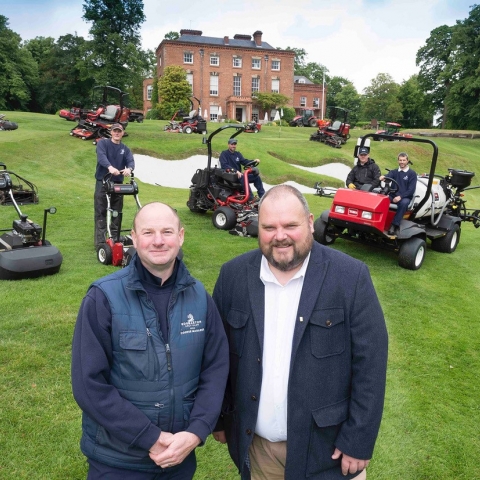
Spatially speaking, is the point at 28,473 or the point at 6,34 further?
the point at 6,34

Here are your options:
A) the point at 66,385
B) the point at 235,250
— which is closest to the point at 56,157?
the point at 235,250

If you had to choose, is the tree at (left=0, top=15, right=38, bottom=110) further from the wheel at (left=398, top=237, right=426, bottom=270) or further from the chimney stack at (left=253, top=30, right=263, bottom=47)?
the wheel at (left=398, top=237, right=426, bottom=270)

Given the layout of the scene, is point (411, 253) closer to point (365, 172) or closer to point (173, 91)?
point (365, 172)

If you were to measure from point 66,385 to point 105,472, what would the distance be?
1.93 meters

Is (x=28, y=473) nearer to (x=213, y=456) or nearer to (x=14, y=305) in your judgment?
(x=213, y=456)

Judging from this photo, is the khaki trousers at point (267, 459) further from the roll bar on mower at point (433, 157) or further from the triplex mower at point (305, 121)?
the triplex mower at point (305, 121)

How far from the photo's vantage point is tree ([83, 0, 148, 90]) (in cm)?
3416

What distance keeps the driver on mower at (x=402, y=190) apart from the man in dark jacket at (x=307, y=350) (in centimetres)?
591

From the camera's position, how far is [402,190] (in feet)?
25.5

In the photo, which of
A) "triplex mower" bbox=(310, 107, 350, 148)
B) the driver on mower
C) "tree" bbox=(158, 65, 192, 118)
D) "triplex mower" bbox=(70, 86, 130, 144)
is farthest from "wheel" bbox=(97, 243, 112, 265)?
"tree" bbox=(158, 65, 192, 118)

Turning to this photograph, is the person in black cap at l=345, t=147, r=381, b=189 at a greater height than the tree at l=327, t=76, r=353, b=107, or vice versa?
the tree at l=327, t=76, r=353, b=107

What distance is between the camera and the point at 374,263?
7.92 m

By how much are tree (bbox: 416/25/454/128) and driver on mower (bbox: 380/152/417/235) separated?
40.3m

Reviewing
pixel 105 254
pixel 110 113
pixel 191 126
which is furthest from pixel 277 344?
pixel 191 126
